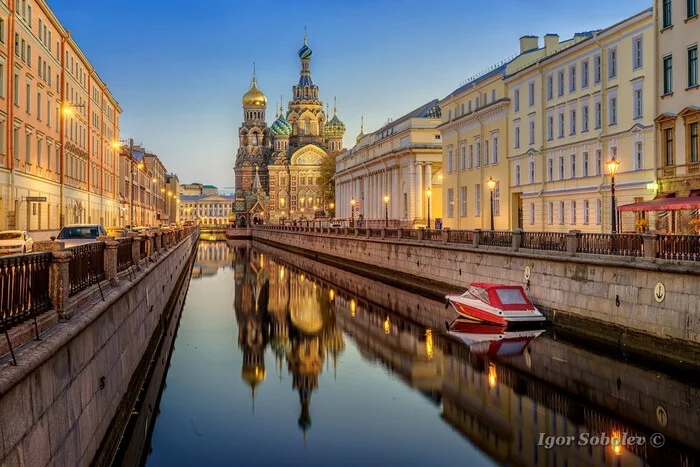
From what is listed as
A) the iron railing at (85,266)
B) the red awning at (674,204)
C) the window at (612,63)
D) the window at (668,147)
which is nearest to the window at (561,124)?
the window at (612,63)

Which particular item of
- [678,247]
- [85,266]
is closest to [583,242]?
[678,247]

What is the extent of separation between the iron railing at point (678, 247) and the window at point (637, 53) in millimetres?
18351

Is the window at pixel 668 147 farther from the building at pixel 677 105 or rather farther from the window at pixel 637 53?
the window at pixel 637 53

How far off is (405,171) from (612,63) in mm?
42197

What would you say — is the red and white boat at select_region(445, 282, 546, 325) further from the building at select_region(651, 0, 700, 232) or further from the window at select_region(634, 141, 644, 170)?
the window at select_region(634, 141, 644, 170)

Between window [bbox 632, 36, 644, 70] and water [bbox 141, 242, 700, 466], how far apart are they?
58.2ft

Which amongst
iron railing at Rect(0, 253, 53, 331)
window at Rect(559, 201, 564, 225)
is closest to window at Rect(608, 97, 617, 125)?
window at Rect(559, 201, 564, 225)

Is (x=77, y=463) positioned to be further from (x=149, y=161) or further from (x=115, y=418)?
(x=149, y=161)

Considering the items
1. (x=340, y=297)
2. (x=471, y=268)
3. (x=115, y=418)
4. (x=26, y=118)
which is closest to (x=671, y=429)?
(x=115, y=418)

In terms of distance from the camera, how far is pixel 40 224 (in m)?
44.2

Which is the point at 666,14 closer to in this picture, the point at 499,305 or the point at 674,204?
the point at 674,204

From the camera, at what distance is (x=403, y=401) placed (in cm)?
1864

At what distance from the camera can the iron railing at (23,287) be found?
29.7ft

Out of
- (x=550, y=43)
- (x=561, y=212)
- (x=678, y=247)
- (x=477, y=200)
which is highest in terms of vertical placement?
(x=550, y=43)
